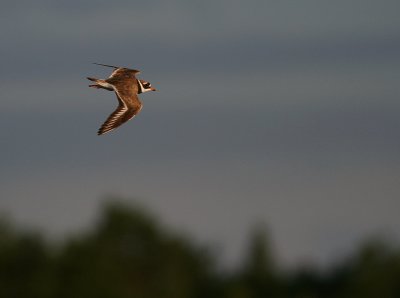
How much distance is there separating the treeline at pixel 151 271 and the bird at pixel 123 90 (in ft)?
58.4

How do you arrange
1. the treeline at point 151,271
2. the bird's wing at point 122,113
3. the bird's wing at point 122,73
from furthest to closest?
the treeline at point 151,271 → the bird's wing at point 122,73 → the bird's wing at point 122,113

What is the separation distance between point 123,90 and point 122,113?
1.63 metres

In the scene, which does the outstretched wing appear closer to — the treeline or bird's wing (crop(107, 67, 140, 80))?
bird's wing (crop(107, 67, 140, 80))

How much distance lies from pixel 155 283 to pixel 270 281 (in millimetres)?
6332

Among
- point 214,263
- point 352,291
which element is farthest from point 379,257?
point 214,263

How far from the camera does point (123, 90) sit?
3959 cm

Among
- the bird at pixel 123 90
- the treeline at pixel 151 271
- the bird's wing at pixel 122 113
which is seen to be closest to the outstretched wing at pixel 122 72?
the bird at pixel 123 90

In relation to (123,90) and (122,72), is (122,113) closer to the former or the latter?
(123,90)

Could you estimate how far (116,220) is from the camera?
229 ft

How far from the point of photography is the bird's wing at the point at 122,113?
3744 cm

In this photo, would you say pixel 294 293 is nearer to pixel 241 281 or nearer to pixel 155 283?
pixel 241 281

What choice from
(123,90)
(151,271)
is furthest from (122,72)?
(151,271)

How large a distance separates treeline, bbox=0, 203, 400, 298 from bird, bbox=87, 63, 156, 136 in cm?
1779

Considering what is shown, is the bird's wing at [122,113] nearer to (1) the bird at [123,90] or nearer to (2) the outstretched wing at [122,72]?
(1) the bird at [123,90]
